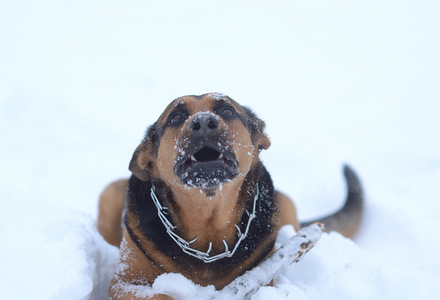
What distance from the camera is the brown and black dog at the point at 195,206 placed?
2.02 meters

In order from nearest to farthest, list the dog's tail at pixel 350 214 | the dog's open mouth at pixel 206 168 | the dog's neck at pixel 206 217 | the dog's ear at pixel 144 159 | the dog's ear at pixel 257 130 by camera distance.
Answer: the dog's open mouth at pixel 206 168 → the dog's neck at pixel 206 217 → the dog's ear at pixel 144 159 → the dog's ear at pixel 257 130 → the dog's tail at pixel 350 214

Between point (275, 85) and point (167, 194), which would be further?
point (275, 85)

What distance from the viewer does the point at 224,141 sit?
1.98 meters

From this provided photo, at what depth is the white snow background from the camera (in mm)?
2125

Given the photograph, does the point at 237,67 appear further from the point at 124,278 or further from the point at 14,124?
the point at 124,278

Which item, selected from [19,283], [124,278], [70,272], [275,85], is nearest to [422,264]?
[124,278]

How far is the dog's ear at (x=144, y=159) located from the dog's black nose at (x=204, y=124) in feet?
1.70

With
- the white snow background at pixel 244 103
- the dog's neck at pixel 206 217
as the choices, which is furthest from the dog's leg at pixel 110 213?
the dog's neck at pixel 206 217

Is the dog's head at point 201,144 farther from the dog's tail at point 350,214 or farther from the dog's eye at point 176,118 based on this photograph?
the dog's tail at point 350,214

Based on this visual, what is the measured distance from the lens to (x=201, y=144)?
1.93 metres

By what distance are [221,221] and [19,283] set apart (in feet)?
3.51

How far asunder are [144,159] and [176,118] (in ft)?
1.10

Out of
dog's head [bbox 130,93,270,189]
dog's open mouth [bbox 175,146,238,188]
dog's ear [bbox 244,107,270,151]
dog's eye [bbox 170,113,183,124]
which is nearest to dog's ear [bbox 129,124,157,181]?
dog's head [bbox 130,93,270,189]

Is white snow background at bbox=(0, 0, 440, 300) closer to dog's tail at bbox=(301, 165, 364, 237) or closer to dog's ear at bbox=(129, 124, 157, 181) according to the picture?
dog's tail at bbox=(301, 165, 364, 237)
